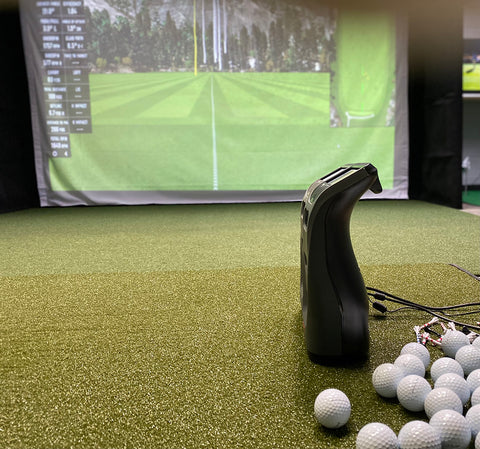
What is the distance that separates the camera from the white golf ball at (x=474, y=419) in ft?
2.28

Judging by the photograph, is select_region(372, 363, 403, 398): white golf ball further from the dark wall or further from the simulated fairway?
the simulated fairway

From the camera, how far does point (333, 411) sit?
740 millimetres

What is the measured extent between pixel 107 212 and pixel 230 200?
122cm

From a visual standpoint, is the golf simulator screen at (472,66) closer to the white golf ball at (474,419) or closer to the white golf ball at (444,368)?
the white golf ball at (444,368)

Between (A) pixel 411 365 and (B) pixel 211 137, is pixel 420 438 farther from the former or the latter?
(B) pixel 211 137

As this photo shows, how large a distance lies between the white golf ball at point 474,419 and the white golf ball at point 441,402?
0.03 m

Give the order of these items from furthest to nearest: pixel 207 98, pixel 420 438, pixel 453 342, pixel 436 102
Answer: pixel 207 98, pixel 436 102, pixel 453 342, pixel 420 438

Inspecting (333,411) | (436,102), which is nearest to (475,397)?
(333,411)

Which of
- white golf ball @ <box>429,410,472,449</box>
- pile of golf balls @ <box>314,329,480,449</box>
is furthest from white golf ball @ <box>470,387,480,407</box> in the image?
white golf ball @ <box>429,410,472,449</box>

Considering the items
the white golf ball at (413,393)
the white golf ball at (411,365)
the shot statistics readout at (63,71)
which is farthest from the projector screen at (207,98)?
the white golf ball at (413,393)

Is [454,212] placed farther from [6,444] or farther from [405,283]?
[6,444]

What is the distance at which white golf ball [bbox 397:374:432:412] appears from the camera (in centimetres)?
78

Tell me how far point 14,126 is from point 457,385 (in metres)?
4.30

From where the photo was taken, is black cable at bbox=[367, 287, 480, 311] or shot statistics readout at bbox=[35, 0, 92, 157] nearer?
black cable at bbox=[367, 287, 480, 311]
